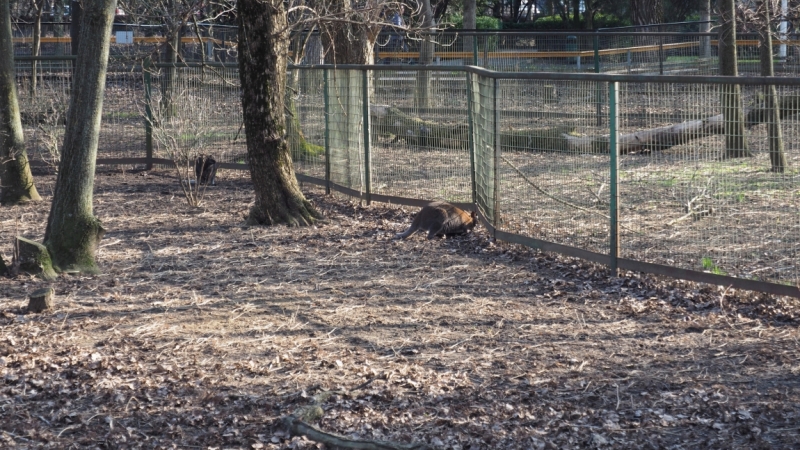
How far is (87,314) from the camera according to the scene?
21.2 ft

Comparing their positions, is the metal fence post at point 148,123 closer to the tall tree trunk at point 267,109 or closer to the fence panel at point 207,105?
the fence panel at point 207,105

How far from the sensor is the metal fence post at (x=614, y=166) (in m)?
6.92

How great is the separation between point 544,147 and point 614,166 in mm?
3174

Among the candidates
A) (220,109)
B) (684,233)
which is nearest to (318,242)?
(684,233)

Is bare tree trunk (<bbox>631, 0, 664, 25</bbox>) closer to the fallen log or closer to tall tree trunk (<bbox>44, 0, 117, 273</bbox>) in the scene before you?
tall tree trunk (<bbox>44, 0, 117, 273</bbox>)

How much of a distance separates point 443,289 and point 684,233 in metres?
2.46

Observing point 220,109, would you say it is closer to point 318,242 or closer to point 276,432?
point 318,242

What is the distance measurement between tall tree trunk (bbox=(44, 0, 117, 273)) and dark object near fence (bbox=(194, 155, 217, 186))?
4.46 m

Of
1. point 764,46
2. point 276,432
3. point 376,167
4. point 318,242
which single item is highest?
point 764,46

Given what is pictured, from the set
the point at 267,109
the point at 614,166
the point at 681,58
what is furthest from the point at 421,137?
the point at 681,58

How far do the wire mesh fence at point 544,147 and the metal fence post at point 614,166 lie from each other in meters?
0.02

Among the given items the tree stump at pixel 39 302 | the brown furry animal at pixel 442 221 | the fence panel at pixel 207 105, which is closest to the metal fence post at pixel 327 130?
the fence panel at pixel 207 105

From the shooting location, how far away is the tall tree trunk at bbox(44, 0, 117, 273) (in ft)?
24.1

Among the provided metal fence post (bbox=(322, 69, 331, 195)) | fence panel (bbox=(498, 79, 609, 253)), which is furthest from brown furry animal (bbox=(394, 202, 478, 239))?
metal fence post (bbox=(322, 69, 331, 195))
